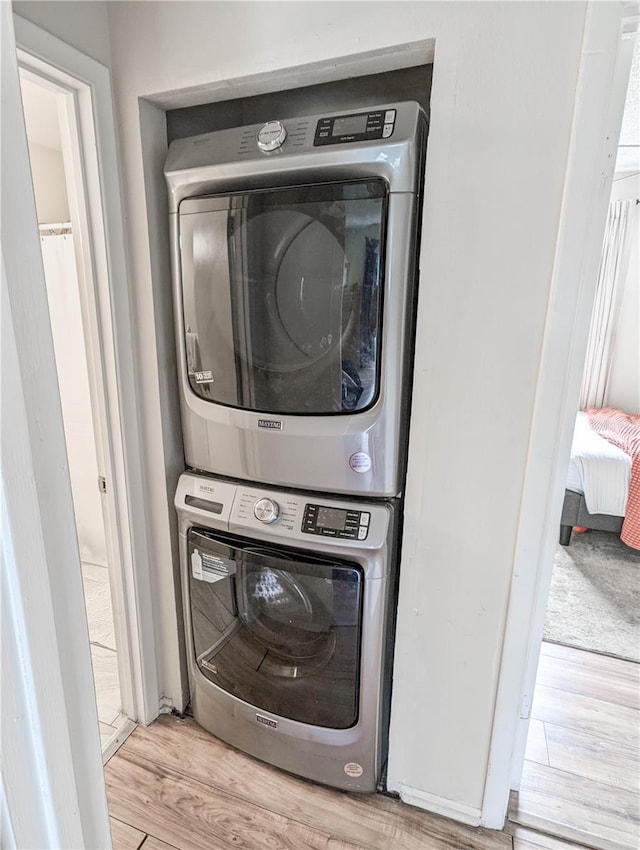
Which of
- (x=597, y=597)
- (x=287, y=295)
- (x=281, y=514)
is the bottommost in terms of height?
(x=597, y=597)

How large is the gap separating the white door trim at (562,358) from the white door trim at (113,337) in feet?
3.58

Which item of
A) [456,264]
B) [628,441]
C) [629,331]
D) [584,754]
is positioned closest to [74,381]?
[456,264]

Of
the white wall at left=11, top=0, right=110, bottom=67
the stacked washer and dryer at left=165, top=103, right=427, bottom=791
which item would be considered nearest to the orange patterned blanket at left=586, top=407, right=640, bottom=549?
the stacked washer and dryer at left=165, top=103, right=427, bottom=791

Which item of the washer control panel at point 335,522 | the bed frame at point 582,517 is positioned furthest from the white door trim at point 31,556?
the bed frame at point 582,517

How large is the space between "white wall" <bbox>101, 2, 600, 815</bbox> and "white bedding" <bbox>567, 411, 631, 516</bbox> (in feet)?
6.30

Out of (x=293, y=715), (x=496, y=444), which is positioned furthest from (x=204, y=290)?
(x=293, y=715)

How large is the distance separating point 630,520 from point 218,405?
2.69m

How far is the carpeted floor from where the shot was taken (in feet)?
7.30

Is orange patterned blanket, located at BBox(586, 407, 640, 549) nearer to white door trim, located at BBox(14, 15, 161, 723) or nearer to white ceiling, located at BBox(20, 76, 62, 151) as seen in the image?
white door trim, located at BBox(14, 15, 161, 723)

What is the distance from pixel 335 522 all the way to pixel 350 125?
0.94 metres

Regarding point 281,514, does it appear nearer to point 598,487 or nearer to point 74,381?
point 74,381

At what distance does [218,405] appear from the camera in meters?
1.39

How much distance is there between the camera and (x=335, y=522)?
4.22ft

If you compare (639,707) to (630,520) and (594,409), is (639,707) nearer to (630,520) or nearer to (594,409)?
(630,520)
